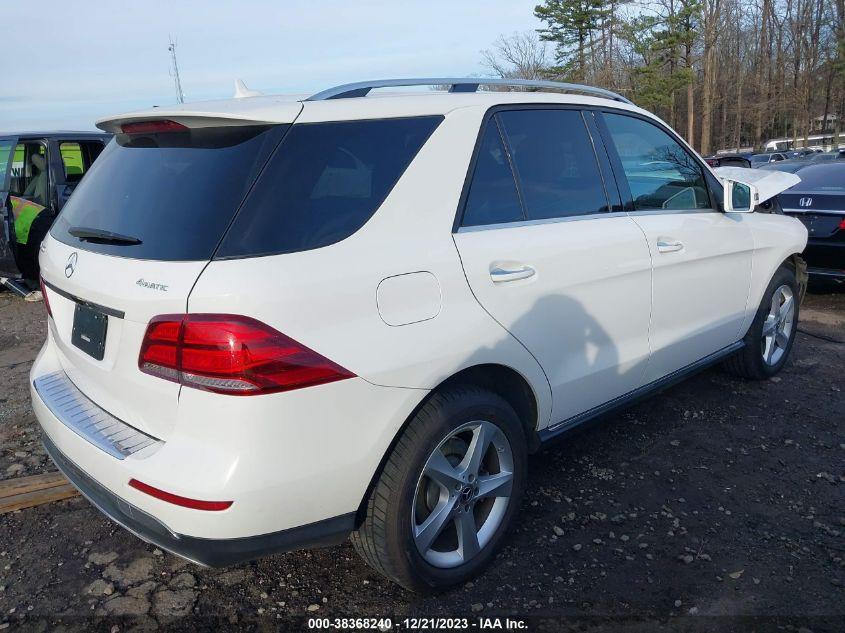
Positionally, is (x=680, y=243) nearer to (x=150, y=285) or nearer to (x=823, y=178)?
(x=150, y=285)

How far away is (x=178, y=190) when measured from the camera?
2.26m

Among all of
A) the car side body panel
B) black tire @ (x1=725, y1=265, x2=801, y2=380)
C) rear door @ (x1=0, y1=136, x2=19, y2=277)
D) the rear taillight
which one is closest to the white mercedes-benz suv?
the rear taillight

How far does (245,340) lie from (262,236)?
326 mm

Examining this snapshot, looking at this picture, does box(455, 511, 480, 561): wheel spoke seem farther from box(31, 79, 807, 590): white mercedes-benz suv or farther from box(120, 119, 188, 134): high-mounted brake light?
box(120, 119, 188, 134): high-mounted brake light

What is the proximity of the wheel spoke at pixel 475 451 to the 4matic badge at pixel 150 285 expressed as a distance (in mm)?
1225

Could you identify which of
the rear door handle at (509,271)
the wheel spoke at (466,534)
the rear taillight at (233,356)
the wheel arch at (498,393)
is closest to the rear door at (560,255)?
the rear door handle at (509,271)

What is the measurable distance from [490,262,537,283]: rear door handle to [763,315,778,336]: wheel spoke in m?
2.72

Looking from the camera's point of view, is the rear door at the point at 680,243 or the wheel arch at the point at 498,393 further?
the rear door at the point at 680,243

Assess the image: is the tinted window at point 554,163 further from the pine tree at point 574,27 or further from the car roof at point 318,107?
the pine tree at point 574,27

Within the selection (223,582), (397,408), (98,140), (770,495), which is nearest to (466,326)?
(397,408)

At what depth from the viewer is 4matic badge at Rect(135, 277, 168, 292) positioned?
79.9 inches

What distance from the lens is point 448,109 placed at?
2623 millimetres

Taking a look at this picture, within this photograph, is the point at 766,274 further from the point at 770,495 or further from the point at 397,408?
the point at 397,408

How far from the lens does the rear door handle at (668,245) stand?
3385 millimetres
